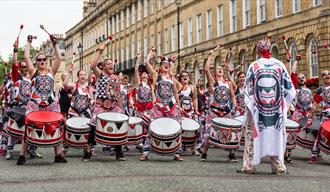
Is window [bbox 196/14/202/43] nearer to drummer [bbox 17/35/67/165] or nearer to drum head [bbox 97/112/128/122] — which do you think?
drum head [bbox 97/112/128/122]

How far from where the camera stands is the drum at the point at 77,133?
12.1m

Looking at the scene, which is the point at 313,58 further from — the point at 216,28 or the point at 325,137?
the point at 325,137

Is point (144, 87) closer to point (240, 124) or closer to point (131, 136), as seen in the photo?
point (131, 136)

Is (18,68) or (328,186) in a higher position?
(18,68)

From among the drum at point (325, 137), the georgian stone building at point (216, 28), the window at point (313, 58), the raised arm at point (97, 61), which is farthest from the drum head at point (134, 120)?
the window at point (313, 58)

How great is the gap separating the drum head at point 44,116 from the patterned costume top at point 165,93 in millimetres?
2298

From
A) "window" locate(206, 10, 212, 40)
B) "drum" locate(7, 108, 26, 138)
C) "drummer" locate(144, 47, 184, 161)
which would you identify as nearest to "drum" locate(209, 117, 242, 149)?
"drummer" locate(144, 47, 184, 161)

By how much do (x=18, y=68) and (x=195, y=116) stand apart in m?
4.33

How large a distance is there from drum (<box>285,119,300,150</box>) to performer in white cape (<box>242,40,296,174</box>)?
212 centimetres

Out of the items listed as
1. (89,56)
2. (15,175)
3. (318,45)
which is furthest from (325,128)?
(89,56)

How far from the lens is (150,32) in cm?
6262

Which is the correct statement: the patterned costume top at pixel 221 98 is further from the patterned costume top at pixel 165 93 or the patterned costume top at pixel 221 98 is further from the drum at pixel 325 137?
the drum at pixel 325 137

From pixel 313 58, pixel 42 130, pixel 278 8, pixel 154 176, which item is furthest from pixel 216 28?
pixel 154 176

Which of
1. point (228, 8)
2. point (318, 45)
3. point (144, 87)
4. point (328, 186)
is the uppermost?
point (228, 8)
